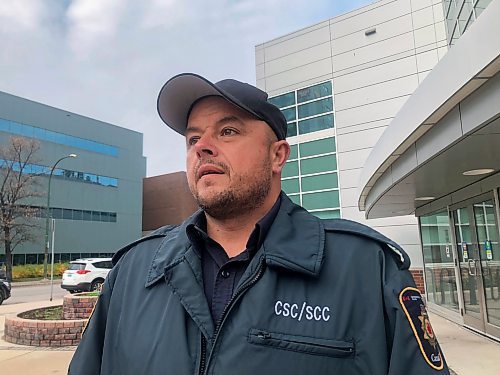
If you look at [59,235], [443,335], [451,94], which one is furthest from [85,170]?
[451,94]

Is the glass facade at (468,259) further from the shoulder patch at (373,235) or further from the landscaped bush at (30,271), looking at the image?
the landscaped bush at (30,271)

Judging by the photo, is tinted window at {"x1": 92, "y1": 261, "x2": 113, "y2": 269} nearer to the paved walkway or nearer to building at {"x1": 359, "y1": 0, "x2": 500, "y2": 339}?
the paved walkway

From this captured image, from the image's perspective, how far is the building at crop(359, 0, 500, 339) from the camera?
3.79 m

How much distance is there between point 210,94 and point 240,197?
41cm

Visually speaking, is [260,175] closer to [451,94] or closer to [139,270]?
[139,270]

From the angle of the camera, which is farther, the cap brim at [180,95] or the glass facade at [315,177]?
the glass facade at [315,177]

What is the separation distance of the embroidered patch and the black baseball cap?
734mm

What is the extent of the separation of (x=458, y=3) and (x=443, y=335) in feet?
20.6

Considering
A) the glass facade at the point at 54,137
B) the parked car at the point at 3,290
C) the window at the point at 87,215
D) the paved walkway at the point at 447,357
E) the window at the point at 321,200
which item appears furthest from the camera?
the window at the point at 87,215

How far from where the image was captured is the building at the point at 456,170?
149 inches

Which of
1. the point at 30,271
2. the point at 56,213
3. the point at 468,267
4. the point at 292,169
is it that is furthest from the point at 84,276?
the point at 56,213

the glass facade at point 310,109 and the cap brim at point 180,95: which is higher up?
the glass facade at point 310,109

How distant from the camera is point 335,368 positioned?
44.9 inches

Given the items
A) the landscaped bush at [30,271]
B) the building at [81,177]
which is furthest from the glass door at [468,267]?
the building at [81,177]
